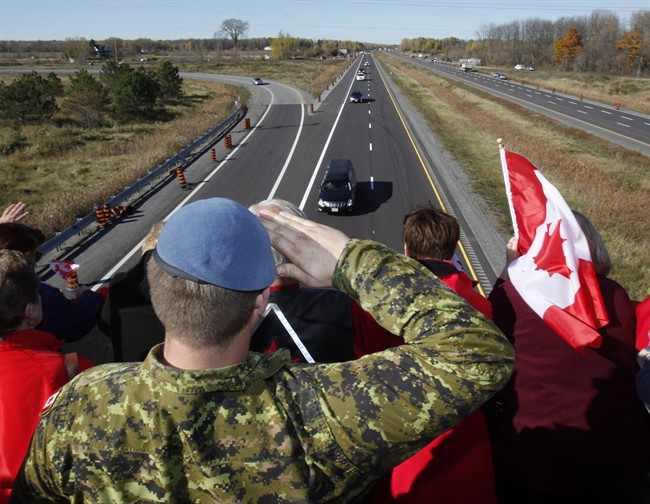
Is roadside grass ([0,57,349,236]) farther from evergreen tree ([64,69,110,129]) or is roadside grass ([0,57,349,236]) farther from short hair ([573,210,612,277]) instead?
short hair ([573,210,612,277])

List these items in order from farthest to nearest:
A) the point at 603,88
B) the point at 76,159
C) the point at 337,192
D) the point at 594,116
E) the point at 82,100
Answer: 1. the point at 603,88
2. the point at 594,116
3. the point at 82,100
4. the point at 76,159
5. the point at 337,192

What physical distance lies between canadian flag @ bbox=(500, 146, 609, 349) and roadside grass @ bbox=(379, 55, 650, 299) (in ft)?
32.2

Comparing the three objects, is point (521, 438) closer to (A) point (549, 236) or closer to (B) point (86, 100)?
(A) point (549, 236)

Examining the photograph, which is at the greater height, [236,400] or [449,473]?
[236,400]

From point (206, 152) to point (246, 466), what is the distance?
28544 millimetres

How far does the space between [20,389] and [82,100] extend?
154ft

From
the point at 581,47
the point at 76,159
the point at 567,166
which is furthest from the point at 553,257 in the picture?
the point at 581,47

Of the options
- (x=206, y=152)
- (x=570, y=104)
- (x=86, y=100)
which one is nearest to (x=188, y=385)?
(x=206, y=152)

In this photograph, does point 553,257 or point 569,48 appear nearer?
point 553,257

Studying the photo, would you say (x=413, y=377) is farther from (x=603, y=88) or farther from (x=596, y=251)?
(x=603, y=88)

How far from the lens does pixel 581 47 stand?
354 ft

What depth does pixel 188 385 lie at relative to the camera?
51.7 inches

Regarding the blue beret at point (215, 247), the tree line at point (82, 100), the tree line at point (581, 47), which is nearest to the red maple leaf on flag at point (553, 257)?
the blue beret at point (215, 247)

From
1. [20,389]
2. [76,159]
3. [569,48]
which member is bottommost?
[76,159]
